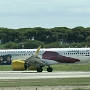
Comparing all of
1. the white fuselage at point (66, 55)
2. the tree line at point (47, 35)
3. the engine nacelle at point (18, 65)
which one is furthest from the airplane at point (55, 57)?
the tree line at point (47, 35)

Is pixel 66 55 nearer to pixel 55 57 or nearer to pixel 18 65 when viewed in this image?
pixel 55 57

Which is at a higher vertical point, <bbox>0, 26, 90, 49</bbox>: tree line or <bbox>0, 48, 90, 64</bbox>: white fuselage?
<bbox>0, 26, 90, 49</bbox>: tree line

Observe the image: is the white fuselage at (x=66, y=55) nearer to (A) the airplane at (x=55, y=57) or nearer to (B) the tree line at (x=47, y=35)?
(A) the airplane at (x=55, y=57)

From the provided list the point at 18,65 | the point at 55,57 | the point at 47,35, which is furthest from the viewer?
the point at 47,35

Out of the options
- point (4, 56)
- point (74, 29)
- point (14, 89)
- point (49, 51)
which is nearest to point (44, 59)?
point (49, 51)

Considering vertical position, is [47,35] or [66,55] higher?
[47,35]

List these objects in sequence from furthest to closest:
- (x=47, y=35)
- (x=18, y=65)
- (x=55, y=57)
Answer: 1. (x=47, y=35)
2. (x=55, y=57)
3. (x=18, y=65)

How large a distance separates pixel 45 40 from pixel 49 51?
87843 millimetres

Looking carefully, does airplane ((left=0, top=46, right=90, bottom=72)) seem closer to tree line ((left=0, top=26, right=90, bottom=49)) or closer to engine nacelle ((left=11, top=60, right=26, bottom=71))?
engine nacelle ((left=11, top=60, right=26, bottom=71))

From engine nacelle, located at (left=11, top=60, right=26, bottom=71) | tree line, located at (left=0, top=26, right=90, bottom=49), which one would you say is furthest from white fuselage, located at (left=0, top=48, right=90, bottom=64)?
tree line, located at (left=0, top=26, right=90, bottom=49)

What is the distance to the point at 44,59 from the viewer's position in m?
65.9

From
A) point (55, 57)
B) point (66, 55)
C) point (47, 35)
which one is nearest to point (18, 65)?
point (55, 57)

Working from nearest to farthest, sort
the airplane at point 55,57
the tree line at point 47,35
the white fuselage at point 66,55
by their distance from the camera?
1. the airplane at point 55,57
2. the white fuselage at point 66,55
3. the tree line at point 47,35

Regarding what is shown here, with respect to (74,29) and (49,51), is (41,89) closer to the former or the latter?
(49,51)
